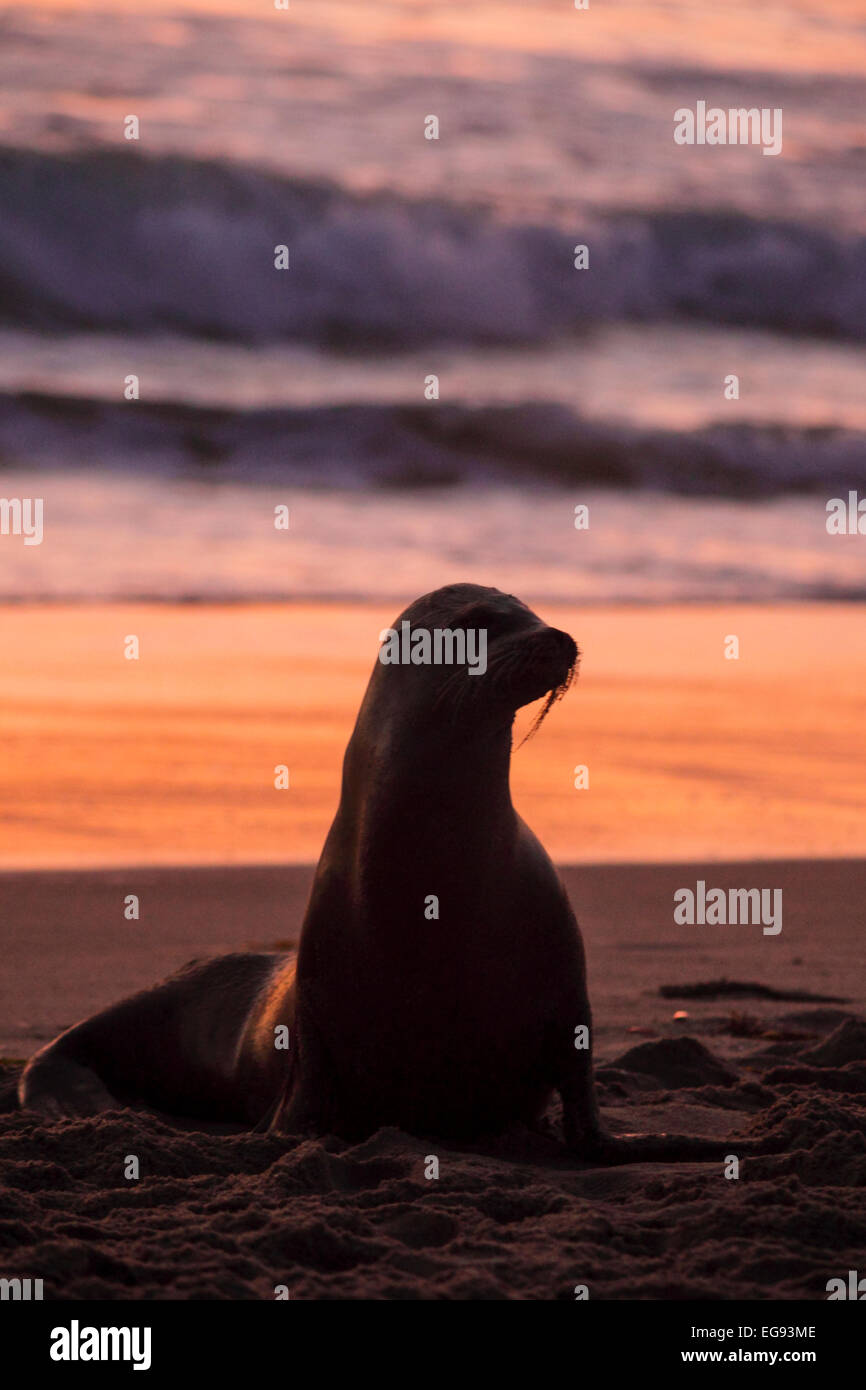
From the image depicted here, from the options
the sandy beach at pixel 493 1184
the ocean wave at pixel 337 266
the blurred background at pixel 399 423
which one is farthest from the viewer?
the ocean wave at pixel 337 266

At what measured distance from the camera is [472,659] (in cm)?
502

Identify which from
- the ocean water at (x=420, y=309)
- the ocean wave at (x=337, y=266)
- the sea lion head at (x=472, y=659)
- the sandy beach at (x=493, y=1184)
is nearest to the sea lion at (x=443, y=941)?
the sea lion head at (x=472, y=659)

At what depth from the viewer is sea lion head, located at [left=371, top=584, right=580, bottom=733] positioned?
4859 millimetres

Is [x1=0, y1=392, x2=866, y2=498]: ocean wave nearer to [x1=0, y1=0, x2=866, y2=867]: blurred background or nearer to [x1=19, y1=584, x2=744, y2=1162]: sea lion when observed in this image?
[x1=0, y1=0, x2=866, y2=867]: blurred background

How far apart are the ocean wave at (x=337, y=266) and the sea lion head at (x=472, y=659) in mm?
25882

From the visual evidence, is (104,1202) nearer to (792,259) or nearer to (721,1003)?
(721,1003)

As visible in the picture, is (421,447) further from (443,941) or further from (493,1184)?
(493,1184)

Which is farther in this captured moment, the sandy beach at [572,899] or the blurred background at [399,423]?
the blurred background at [399,423]

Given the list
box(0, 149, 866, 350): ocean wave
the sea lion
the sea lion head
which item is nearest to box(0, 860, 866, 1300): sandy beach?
the sea lion

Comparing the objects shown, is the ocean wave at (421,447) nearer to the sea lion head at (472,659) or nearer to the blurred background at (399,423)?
the blurred background at (399,423)

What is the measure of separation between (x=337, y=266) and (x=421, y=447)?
7.46m

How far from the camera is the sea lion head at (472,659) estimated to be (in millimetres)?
4859

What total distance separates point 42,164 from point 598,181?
9.99 meters
